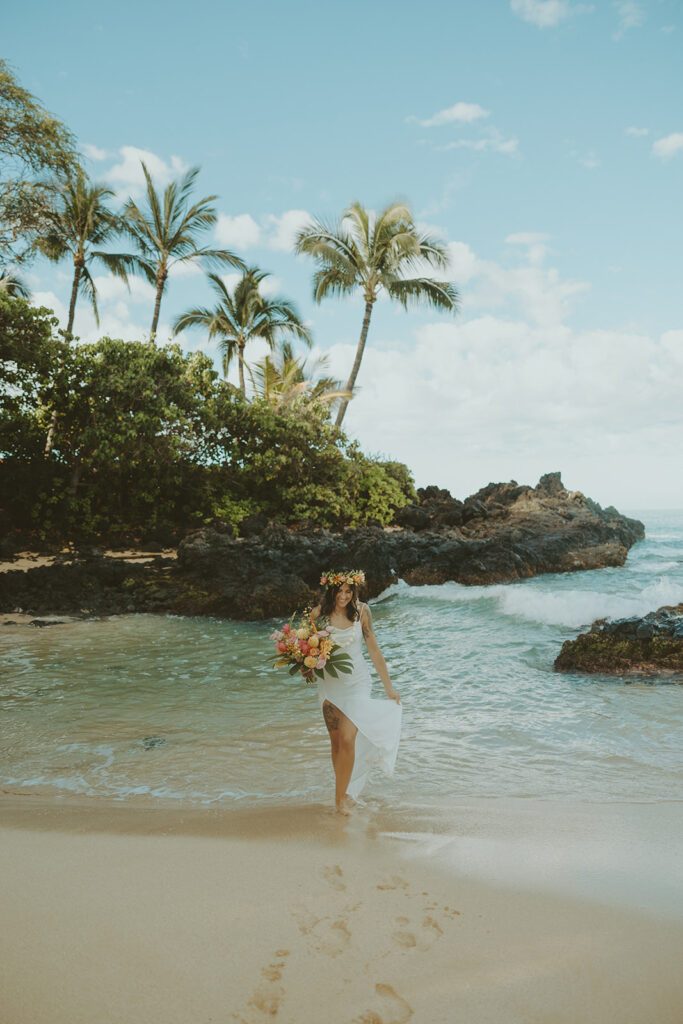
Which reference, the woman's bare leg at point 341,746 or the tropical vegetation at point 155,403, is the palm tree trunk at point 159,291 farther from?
the woman's bare leg at point 341,746

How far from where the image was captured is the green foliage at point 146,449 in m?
17.6

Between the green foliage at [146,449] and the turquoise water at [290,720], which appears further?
the green foliage at [146,449]

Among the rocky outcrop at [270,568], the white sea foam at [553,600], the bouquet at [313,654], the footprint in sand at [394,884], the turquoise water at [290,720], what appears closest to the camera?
the footprint in sand at [394,884]

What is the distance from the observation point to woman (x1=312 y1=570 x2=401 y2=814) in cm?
443

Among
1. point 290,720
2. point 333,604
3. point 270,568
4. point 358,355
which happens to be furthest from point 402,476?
point 333,604

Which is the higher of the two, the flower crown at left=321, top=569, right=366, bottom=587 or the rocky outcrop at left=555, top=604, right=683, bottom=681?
the flower crown at left=321, top=569, right=366, bottom=587

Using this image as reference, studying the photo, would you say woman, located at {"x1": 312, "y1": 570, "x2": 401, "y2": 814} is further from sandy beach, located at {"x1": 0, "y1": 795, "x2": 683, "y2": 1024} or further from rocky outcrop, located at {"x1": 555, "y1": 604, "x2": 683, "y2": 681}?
rocky outcrop, located at {"x1": 555, "y1": 604, "x2": 683, "y2": 681}

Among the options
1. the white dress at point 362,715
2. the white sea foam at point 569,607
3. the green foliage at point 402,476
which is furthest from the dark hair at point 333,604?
the green foliage at point 402,476

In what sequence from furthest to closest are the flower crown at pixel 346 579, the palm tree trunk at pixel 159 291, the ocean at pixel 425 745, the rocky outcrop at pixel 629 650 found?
the palm tree trunk at pixel 159 291 → the rocky outcrop at pixel 629 650 → the flower crown at pixel 346 579 → the ocean at pixel 425 745

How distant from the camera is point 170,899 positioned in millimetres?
3246

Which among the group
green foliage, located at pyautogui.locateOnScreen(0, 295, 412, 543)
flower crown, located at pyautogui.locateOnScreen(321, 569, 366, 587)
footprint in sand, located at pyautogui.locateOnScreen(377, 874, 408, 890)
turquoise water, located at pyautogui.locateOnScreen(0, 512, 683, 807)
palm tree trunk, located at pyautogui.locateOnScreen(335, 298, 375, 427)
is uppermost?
palm tree trunk, located at pyautogui.locateOnScreen(335, 298, 375, 427)

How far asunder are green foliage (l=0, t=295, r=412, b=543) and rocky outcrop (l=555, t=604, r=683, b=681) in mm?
12542

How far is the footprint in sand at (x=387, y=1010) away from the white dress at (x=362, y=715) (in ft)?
6.17

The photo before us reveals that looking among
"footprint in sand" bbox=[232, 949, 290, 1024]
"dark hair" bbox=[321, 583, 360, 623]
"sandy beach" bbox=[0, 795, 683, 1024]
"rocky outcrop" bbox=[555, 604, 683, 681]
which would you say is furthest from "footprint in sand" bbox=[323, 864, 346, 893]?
"rocky outcrop" bbox=[555, 604, 683, 681]
